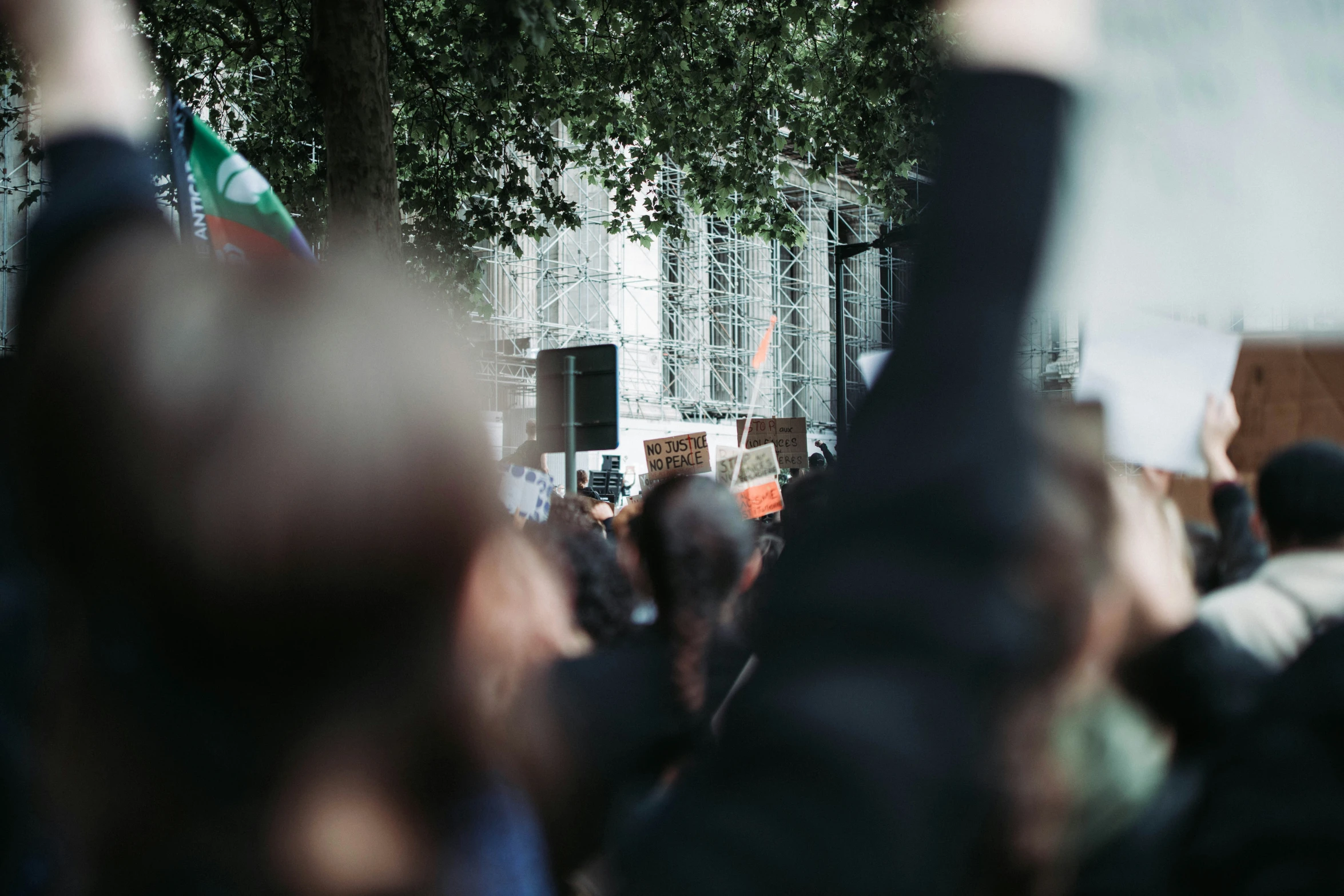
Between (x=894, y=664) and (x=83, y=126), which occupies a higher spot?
(x=83, y=126)

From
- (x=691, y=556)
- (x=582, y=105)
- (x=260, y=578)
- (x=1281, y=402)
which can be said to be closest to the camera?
(x=260, y=578)

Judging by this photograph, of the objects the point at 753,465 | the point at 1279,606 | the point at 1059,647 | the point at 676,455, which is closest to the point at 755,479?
the point at 753,465

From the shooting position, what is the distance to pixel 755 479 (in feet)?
23.2

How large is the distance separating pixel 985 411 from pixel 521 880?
0.53m

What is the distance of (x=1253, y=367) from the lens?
Result: 1765mm

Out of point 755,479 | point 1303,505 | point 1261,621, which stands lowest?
point 755,479

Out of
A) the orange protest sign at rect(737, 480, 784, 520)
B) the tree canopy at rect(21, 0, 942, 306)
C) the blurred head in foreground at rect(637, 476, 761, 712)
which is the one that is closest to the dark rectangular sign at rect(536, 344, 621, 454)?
the orange protest sign at rect(737, 480, 784, 520)

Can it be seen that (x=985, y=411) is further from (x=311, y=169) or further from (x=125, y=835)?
(x=311, y=169)

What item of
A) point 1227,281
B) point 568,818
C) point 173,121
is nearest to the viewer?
point 1227,281

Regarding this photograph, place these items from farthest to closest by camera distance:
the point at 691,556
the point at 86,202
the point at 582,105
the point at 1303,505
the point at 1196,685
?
the point at 582,105, the point at 691,556, the point at 1303,505, the point at 1196,685, the point at 86,202

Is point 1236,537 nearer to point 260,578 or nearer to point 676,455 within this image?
point 260,578

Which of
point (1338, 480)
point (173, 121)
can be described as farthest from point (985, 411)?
point (173, 121)

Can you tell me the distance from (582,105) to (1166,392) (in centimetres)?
904

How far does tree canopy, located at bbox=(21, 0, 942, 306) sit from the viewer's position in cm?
882
